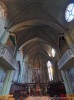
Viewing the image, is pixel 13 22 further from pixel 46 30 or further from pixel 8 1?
pixel 46 30

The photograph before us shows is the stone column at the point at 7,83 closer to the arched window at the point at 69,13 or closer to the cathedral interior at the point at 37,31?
the cathedral interior at the point at 37,31

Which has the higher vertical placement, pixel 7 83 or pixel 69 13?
pixel 69 13

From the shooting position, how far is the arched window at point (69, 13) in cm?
1266

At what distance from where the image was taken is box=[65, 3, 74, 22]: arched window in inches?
→ 498

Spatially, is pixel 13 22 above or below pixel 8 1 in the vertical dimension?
below

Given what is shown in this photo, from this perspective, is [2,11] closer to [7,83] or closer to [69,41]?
[69,41]

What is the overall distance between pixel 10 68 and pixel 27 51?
10501 millimetres

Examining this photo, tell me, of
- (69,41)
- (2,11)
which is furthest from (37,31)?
(69,41)

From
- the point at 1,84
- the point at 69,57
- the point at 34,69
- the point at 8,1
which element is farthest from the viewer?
the point at 34,69

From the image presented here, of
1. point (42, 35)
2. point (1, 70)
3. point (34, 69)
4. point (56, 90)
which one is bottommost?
point (56, 90)

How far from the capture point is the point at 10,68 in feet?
48.2

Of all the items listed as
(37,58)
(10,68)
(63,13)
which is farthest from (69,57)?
(37,58)

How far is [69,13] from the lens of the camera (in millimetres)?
13023

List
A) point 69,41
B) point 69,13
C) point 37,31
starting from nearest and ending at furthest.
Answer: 1. point 69,41
2. point 69,13
3. point 37,31
